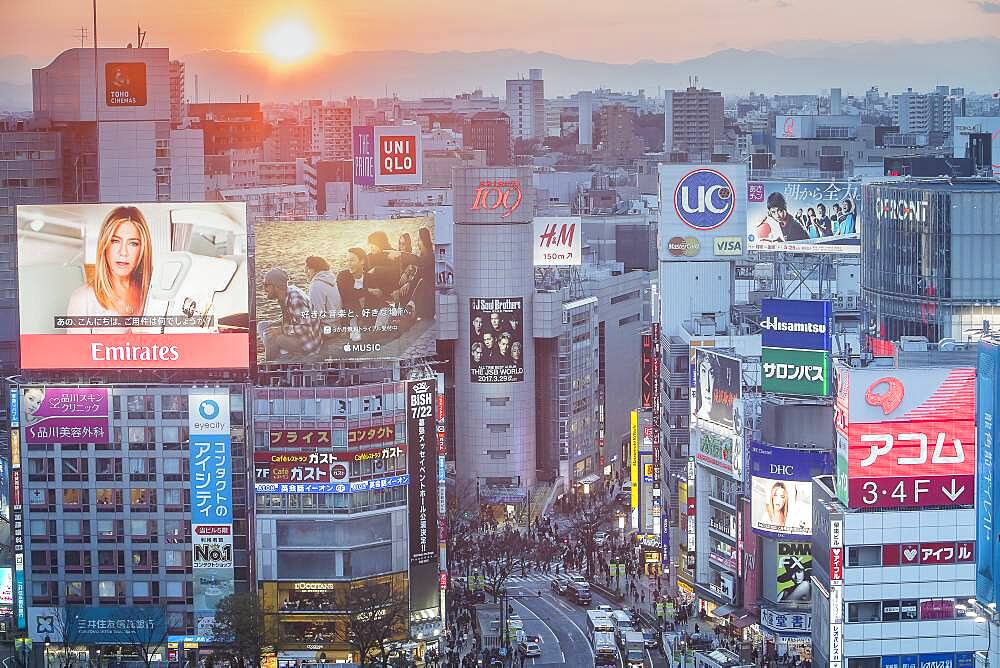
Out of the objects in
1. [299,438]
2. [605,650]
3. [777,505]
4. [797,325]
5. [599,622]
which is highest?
[797,325]

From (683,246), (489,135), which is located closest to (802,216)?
(683,246)

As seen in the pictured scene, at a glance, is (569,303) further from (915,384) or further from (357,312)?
(915,384)

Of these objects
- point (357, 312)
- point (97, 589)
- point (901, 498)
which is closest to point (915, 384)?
point (901, 498)

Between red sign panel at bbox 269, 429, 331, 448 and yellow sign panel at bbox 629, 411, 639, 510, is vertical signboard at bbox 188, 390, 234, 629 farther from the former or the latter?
yellow sign panel at bbox 629, 411, 639, 510

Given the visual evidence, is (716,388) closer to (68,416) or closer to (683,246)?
(683,246)

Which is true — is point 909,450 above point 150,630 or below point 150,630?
above

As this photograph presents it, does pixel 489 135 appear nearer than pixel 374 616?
No

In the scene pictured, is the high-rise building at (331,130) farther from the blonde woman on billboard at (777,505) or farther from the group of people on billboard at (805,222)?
the blonde woman on billboard at (777,505)

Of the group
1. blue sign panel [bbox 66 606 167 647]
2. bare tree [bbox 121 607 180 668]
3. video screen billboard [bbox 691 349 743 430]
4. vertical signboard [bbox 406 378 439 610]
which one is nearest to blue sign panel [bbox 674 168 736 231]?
video screen billboard [bbox 691 349 743 430]
